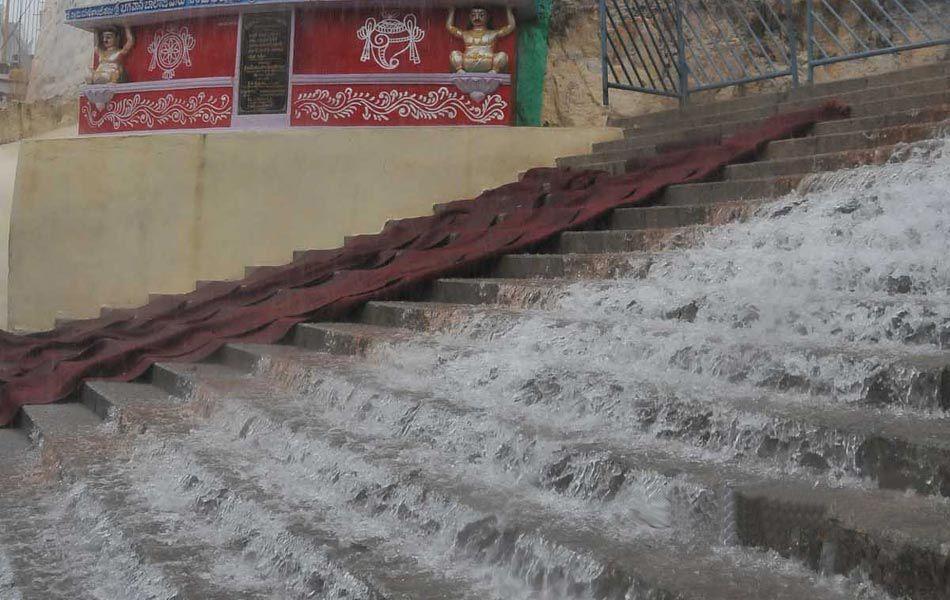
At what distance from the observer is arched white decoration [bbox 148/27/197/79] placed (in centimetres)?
830

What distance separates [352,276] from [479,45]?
133 inches

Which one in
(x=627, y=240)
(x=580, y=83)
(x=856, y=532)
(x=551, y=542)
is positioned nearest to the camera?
(x=856, y=532)

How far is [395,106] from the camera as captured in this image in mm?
7809

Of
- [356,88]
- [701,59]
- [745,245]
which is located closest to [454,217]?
[356,88]

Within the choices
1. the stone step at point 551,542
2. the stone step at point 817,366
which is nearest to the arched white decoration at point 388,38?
the stone step at point 817,366

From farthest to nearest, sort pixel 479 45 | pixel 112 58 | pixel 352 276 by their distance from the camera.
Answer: pixel 112 58 < pixel 479 45 < pixel 352 276

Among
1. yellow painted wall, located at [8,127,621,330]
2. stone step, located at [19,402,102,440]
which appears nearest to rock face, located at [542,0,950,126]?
yellow painted wall, located at [8,127,621,330]

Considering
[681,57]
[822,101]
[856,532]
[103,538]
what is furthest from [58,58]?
[856,532]

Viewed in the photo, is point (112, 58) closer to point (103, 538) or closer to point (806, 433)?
point (103, 538)

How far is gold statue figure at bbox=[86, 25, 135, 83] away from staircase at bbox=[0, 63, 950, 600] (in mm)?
5264

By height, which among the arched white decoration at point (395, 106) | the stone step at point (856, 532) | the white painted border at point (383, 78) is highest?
the white painted border at point (383, 78)

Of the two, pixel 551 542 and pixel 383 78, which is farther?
pixel 383 78

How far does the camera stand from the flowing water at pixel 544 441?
1908mm

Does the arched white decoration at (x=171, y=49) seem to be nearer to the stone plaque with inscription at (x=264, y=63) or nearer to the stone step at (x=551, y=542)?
the stone plaque with inscription at (x=264, y=63)
